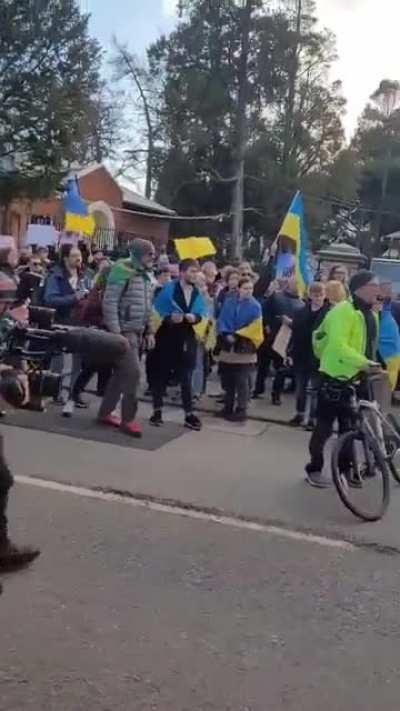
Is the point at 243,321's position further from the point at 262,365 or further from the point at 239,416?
the point at 262,365

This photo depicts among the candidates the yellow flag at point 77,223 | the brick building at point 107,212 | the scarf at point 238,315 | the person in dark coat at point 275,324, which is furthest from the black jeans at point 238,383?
the brick building at point 107,212

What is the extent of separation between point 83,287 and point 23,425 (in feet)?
8.06

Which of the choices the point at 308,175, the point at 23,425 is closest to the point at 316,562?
the point at 23,425

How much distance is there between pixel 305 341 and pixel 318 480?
3.14 meters

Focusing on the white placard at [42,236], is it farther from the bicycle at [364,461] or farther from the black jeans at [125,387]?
the bicycle at [364,461]

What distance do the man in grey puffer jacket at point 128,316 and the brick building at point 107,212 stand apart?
22.8m

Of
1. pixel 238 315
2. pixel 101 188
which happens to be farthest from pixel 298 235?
pixel 101 188

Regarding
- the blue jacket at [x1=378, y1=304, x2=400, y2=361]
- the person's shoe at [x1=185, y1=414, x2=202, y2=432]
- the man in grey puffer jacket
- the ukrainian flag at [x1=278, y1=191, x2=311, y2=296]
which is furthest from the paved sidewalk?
the ukrainian flag at [x1=278, y1=191, x2=311, y2=296]

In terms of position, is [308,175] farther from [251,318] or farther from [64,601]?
[64,601]

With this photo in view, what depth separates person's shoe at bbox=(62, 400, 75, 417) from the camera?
9016mm

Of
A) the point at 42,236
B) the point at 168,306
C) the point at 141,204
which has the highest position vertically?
the point at 141,204

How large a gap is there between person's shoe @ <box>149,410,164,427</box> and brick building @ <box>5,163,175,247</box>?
22.7 meters

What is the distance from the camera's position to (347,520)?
21.5ft

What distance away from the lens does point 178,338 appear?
9211 mm
